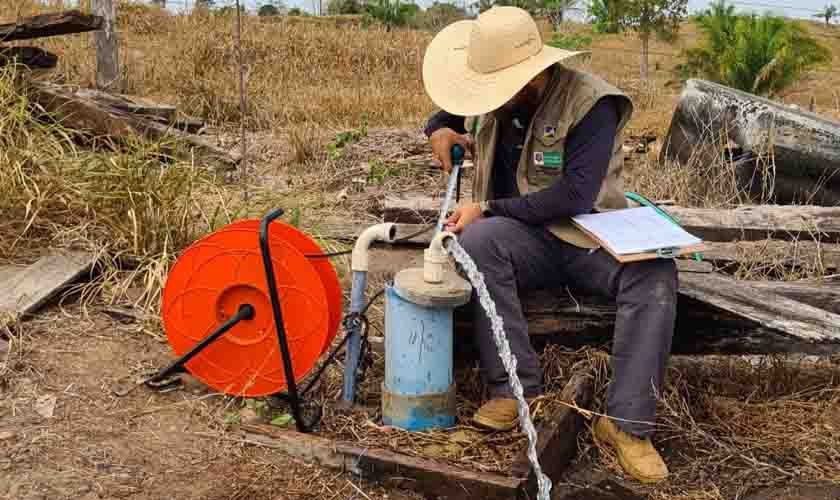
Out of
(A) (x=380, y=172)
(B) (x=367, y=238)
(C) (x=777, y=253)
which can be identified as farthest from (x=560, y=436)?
(A) (x=380, y=172)

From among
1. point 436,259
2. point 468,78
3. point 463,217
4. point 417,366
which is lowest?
point 417,366

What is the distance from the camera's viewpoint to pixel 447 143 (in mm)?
3859

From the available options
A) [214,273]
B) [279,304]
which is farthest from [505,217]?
[214,273]

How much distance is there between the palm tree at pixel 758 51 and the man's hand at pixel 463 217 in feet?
49.8

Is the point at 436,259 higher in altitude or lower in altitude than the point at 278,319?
higher

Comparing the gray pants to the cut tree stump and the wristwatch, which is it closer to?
the wristwatch

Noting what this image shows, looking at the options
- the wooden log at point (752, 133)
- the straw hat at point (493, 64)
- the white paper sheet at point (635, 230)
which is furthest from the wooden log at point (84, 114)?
the wooden log at point (752, 133)

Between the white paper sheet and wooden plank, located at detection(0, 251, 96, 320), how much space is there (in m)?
2.60

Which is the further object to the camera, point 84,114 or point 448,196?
point 84,114

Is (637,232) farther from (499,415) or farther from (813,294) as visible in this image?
(813,294)

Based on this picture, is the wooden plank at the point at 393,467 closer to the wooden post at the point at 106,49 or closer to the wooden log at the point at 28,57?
the wooden log at the point at 28,57

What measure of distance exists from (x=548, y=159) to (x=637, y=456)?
1229mm

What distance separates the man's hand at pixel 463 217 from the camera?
11.5 ft

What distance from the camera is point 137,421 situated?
342 centimetres
